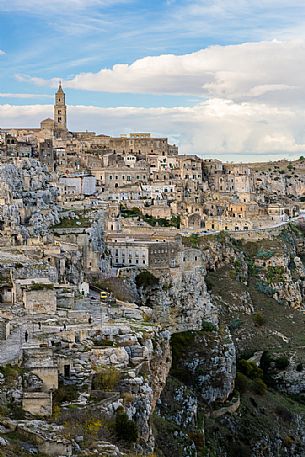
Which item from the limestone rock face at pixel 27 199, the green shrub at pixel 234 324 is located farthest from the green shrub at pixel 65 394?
the green shrub at pixel 234 324

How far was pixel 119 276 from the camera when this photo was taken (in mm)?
36906

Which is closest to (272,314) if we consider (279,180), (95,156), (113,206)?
(113,206)

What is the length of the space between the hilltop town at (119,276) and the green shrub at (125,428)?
A: 44mm

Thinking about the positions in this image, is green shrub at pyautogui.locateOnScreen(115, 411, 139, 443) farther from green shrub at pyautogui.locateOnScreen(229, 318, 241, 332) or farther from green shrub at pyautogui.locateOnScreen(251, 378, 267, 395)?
green shrub at pyautogui.locateOnScreen(229, 318, 241, 332)

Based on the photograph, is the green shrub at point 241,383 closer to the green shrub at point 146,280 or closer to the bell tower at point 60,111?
the green shrub at point 146,280

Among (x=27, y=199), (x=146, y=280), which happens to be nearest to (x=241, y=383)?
(x=146, y=280)

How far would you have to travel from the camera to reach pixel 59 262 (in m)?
31.5

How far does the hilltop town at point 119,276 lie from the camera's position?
15.2 metres

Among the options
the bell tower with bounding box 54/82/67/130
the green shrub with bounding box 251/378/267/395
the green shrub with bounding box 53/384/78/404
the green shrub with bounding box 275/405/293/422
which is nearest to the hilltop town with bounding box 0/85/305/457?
the green shrub with bounding box 53/384/78/404

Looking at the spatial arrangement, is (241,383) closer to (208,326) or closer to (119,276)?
(208,326)

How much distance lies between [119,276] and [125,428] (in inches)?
870

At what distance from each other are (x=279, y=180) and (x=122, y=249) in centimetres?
6026

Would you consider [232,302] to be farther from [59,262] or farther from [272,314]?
[59,262]

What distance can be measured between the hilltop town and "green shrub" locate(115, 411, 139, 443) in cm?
4
